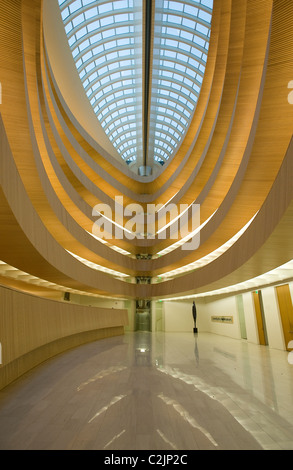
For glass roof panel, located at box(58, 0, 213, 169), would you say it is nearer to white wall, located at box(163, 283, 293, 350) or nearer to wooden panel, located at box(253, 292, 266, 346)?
white wall, located at box(163, 283, 293, 350)

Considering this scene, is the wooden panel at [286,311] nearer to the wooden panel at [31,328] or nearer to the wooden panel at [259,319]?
the wooden panel at [259,319]

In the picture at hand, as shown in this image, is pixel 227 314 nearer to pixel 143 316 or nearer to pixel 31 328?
pixel 143 316

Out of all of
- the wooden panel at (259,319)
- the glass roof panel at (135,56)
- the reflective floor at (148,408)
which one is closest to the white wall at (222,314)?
the wooden panel at (259,319)

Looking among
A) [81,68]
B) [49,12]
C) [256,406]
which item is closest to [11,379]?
[256,406]

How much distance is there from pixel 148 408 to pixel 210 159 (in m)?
13.7

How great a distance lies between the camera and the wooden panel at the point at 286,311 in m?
11.3

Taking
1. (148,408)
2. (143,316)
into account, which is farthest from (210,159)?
(143,316)

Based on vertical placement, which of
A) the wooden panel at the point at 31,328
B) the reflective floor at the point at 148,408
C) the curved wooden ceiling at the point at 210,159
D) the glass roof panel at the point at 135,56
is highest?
the glass roof panel at the point at 135,56

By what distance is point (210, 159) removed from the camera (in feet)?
52.5

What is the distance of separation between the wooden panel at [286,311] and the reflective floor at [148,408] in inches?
150

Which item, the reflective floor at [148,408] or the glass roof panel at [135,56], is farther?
the glass roof panel at [135,56]

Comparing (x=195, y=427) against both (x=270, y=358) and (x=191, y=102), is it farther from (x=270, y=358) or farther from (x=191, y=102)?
(x=191, y=102)

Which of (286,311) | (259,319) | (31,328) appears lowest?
(31,328)

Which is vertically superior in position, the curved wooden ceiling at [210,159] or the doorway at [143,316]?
the curved wooden ceiling at [210,159]
